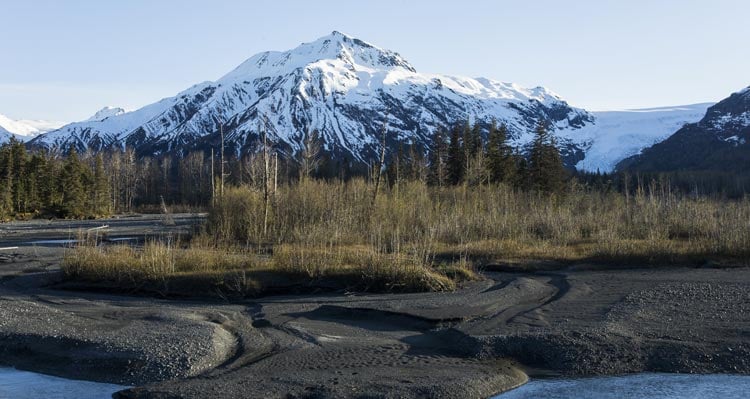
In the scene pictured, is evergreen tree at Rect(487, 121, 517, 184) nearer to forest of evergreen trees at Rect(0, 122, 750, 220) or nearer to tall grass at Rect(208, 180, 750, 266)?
forest of evergreen trees at Rect(0, 122, 750, 220)

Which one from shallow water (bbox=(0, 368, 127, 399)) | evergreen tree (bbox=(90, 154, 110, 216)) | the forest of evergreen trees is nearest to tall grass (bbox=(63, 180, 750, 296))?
the forest of evergreen trees

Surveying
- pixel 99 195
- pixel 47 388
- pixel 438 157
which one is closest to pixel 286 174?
pixel 438 157

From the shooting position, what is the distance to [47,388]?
935 centimetres

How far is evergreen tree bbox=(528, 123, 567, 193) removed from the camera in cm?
5350

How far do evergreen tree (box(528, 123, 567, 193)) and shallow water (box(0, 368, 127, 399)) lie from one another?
4676 centimetres

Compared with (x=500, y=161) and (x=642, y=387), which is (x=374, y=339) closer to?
(x=642, y=387)

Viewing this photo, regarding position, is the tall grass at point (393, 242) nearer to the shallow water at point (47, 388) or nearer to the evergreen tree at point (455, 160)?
the shallow water at point (47, 388)

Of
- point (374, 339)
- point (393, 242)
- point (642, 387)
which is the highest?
point (393, 242)

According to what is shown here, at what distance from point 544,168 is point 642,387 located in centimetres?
4615

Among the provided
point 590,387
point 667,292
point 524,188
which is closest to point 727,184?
point 524,188

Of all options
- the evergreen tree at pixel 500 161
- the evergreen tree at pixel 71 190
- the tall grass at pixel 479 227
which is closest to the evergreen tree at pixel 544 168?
the evergreen tree at pixel 500 161

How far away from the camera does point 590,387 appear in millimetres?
9312

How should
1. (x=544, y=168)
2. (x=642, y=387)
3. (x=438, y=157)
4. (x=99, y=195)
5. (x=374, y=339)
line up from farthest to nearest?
(x=99, y=195) → (x=438, y=157) → (x=544, y=168) → (x=374, y=339) → (x=642, y=387)

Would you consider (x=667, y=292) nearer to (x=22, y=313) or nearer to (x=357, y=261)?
(x=357, y=261)
